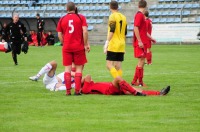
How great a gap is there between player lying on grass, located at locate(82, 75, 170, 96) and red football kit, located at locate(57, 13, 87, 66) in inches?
18.2

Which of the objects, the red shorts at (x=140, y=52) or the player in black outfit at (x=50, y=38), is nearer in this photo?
the red shorts at (x=140, y=52)

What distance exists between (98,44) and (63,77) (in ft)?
98.7

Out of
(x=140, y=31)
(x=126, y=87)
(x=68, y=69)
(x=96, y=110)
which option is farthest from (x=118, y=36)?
(x=96, y=110)

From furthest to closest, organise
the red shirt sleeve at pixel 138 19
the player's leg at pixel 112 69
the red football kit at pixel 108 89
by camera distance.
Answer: the red shirt sleeve at pixel 138 19
the player's leg at pixel 112 69
the red football kit at pixel 108 89

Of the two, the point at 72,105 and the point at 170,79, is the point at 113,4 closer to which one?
the point at 72,105

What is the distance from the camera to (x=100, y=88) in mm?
13602

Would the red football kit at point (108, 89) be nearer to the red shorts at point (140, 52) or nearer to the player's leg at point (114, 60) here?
the player's leg at point (114, 60)

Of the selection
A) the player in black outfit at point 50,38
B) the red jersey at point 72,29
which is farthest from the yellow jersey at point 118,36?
the player in black outfit at point 50,38

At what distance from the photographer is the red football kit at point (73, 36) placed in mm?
13562

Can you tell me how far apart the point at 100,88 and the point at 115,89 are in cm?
37

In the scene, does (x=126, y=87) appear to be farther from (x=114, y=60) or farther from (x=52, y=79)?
(x=52, y=79)

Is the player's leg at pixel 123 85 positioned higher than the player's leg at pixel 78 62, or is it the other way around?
the player's leg at pixel 78 62

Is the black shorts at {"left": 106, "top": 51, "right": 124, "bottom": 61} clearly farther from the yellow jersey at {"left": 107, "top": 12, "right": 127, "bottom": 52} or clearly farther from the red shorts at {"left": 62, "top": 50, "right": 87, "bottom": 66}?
the red shorts at {"left": 62, "top": 50, "right": 87, "bottom": 66}

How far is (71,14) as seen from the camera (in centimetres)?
1359
